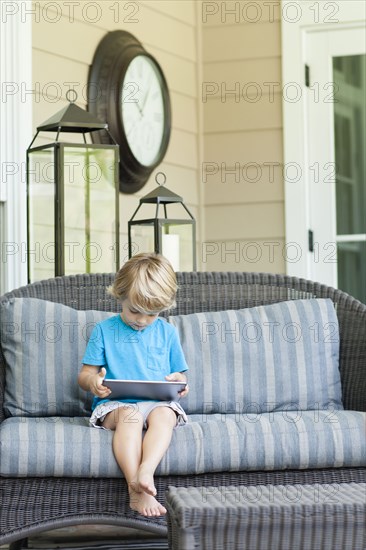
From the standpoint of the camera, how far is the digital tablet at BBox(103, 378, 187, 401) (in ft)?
8.57

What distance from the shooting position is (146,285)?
2.72 m

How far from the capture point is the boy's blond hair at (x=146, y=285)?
2.73 meters

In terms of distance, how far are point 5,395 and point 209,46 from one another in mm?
2700

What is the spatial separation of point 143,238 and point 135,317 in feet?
3.31

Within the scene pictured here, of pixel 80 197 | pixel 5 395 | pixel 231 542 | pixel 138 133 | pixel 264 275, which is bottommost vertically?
pixel 231 542

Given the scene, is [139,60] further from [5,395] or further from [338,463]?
[338,463]

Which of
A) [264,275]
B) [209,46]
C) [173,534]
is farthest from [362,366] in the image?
[209,46]

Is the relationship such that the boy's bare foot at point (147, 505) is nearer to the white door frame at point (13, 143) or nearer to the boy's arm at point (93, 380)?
the boy's arm at point (93, 380)

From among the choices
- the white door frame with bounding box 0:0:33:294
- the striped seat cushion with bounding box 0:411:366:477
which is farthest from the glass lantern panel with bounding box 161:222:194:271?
the striped seat cushion with bounding box 0:411:366:477

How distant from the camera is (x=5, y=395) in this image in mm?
2834

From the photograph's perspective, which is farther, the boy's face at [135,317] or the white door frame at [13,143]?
the white door frame at [13,143]

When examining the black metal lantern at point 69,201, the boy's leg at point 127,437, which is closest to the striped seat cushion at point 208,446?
the boy's leg at point 127,437

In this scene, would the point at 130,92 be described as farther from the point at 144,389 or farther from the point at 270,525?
the point at 270,525

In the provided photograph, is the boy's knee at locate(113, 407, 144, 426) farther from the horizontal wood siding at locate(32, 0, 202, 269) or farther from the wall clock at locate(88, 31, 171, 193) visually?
the wall clock at locate(88, 31, 171, 193)
